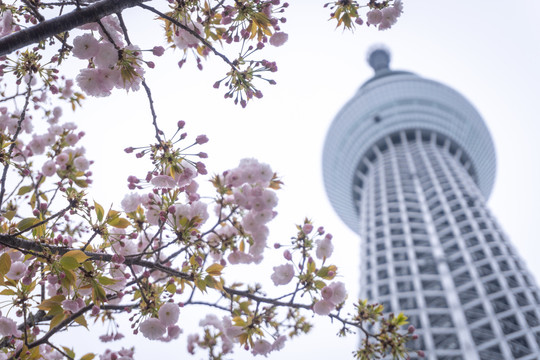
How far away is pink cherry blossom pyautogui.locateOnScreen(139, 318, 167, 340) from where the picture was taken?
326cm

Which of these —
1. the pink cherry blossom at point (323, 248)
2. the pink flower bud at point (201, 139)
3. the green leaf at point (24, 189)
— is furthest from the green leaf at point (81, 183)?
the pink cherry blossom at point (323, 248)

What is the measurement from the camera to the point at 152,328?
3.29 m

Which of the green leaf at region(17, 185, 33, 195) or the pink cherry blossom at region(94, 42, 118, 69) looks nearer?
the pink cherry blossom at region(94, 42, 118, 69)

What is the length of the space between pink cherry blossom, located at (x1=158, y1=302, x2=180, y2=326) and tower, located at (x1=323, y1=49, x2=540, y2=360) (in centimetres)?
2975

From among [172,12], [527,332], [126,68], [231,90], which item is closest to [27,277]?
[126,68]

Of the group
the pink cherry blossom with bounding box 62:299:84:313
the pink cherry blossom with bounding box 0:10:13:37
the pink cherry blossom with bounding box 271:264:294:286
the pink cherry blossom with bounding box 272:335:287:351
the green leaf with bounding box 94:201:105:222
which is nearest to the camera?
the pink cherry blossom with bounding box 62:299:84:313

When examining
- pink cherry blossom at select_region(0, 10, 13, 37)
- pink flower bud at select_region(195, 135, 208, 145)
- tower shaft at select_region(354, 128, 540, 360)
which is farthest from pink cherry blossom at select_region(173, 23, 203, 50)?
tower shaft at select_region(354, 128, 540, 360)

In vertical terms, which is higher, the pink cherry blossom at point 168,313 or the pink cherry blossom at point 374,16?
the pink cherry blossom at point 374,16

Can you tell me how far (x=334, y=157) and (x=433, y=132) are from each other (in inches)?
597

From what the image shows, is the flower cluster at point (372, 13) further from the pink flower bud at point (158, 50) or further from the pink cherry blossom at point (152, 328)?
the pink cherry blossom at point (152, 328)

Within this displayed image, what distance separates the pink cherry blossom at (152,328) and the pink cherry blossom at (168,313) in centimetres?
4

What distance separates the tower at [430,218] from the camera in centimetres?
3034

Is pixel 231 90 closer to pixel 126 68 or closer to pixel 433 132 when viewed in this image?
pixel 126 68

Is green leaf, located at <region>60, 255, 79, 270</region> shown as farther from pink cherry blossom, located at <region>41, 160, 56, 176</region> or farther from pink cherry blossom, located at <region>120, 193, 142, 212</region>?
pink cherry blossom, located at <region>41, 160, 56, 176</region>
